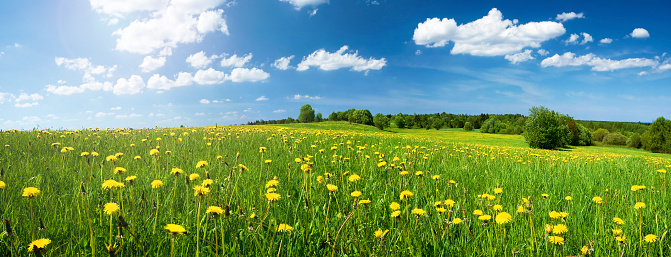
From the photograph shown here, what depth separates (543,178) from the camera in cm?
498

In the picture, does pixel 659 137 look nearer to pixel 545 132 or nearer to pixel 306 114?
pixel 545 132

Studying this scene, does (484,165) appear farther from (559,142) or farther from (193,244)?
(559,142)

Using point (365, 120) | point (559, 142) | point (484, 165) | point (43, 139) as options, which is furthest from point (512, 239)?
point (365, 120)

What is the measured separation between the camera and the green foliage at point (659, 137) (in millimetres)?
43022

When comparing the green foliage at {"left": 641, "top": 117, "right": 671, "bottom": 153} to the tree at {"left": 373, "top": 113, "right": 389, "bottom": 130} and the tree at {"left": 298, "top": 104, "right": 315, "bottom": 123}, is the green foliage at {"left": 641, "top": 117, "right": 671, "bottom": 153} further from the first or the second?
the tree at {"left": 298, "top": 104, "right": 315, "bottom": 123}

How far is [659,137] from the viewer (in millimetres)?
44562

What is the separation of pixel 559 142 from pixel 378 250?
55.0m

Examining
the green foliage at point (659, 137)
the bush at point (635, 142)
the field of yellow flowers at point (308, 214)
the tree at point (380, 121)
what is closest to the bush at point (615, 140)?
the bush at point (635, 142)

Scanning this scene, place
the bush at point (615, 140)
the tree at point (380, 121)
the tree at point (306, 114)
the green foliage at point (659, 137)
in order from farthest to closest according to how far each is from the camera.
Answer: the tree at point (306, 114), the tree at point (380, 121), the bush at point (615, 140), the green foliage at point (659, 137)

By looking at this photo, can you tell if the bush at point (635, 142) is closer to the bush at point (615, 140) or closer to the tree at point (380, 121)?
the bush at point (615, 140)

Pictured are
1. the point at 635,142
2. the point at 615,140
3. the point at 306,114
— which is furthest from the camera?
the point at 306,114

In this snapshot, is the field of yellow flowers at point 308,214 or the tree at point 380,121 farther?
the tree at point 380,121

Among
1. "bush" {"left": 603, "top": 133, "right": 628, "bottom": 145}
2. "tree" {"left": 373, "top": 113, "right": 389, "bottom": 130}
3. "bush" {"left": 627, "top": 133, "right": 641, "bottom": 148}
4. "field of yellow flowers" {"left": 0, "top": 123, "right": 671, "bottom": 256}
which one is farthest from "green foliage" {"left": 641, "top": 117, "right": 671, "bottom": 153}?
"field of yellow flowers" {"left": 0, "top": 123, "right": 671, "bottom": 256}

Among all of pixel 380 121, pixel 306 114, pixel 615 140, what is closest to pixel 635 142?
pixel 615 140
